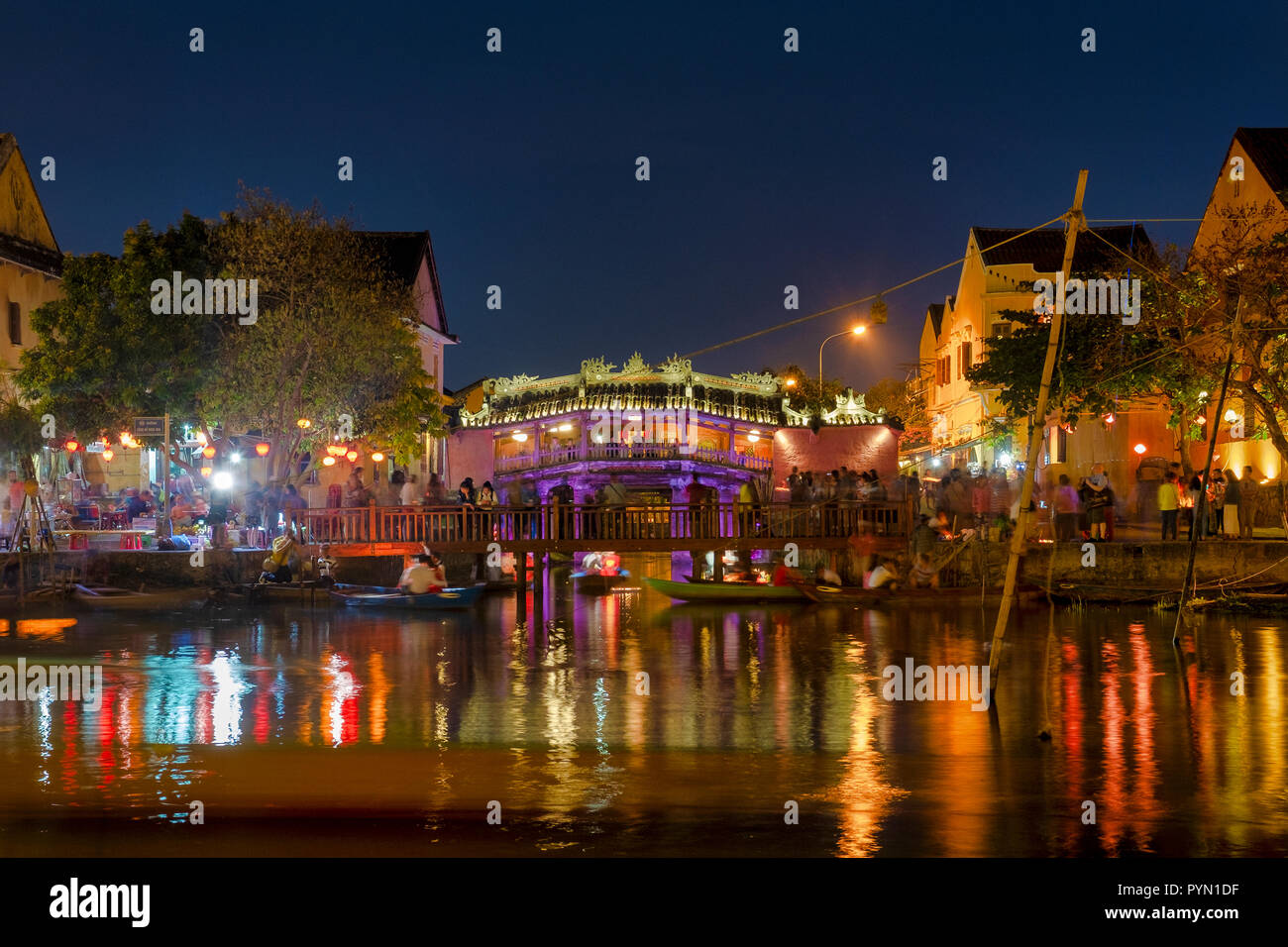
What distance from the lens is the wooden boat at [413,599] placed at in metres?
25.8

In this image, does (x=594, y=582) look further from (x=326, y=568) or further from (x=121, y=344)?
(x=121, y=344)

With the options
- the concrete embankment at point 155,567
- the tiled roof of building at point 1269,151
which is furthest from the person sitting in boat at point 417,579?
the tiled roof of building at point 1269,151

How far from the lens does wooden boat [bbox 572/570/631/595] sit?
3325 centimetres

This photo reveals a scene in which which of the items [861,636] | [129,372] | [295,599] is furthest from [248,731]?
[129,372]

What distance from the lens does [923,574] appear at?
2620cm

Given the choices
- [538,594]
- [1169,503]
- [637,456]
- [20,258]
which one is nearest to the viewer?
[1169,503]

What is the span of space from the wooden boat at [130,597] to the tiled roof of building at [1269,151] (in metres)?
31.2

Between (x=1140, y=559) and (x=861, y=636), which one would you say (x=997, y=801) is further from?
(x=1140, y=559)

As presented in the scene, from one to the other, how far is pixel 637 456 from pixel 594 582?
67.3 ft

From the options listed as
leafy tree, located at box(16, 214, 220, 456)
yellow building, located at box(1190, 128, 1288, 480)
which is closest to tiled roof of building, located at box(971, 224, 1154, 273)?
yellow building, located at box(1190, 128, 1288, 480)

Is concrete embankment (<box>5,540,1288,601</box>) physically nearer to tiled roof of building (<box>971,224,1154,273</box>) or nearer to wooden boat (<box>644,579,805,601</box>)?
wooden boat (<box>644,579,805,601</box>)

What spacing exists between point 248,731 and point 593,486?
43.5m

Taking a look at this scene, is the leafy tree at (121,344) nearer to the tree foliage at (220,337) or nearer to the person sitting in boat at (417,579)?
the tree foliage at (220,337)

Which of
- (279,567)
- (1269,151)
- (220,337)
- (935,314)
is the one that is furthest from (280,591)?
(935,314)
